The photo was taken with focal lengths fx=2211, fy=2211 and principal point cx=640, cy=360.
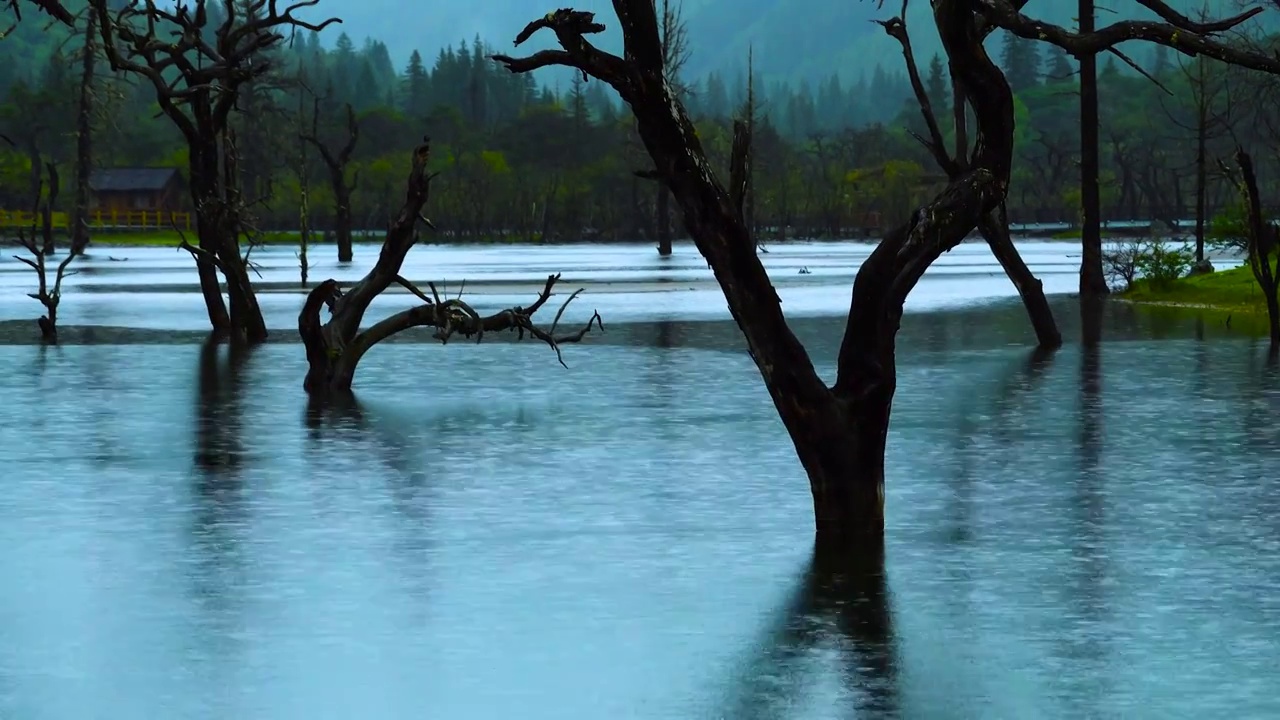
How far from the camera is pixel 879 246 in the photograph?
13820 millimetres

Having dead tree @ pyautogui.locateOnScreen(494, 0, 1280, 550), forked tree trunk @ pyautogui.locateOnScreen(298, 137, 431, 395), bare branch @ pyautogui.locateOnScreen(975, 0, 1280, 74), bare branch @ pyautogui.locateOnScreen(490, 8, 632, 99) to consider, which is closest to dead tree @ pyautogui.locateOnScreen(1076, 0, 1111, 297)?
forked tree trunk @ pyautogui.locateOnScreen(298, 137, 431, 395)

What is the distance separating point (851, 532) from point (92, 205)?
133 meters

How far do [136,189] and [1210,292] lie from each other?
111887 millimetres

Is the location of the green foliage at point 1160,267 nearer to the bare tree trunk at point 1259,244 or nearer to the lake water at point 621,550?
the bare tree trunk at point 1259,244

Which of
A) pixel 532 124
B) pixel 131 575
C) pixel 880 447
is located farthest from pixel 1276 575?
pixel 532 124

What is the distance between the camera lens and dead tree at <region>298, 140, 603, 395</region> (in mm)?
23922

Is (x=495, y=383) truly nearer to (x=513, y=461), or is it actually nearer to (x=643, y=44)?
(x=513, y=461)

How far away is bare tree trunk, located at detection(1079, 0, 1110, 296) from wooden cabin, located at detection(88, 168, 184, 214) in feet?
354

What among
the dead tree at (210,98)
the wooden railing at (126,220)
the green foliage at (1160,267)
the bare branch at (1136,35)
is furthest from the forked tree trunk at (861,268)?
the wooden railing at (126,220)

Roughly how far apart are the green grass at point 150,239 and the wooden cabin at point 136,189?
751 centimetres

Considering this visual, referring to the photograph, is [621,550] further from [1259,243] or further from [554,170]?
[554,170]

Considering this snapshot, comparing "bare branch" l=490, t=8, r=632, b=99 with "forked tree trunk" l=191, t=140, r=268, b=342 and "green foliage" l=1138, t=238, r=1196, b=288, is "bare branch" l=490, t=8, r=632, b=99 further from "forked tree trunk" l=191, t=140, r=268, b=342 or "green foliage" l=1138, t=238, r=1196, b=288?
"green foliage" l=1138, t=238, r=1196, b=288

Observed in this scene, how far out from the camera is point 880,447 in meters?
14.4

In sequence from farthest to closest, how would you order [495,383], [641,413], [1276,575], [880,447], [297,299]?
[297,299] → [495,383] → [641,413] → [880,447] → [1276,575]
